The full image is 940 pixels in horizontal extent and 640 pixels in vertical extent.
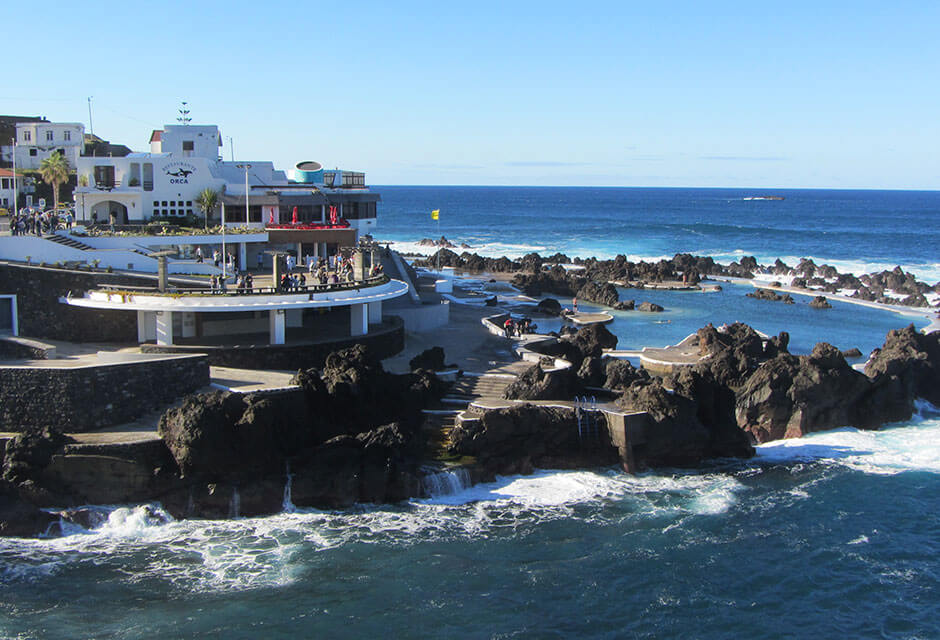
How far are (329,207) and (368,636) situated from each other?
3214cm

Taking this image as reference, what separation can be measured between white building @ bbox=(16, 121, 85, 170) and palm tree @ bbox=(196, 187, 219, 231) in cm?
1904

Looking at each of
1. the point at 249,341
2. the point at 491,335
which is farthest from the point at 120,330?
the point at 491,335

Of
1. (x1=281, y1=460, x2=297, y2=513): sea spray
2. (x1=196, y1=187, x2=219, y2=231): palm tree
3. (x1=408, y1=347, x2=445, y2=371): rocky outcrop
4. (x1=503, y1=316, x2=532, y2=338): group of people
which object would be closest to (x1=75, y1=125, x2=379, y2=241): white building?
(x1=196, y1=187, x2=219, y2=231): palm tree

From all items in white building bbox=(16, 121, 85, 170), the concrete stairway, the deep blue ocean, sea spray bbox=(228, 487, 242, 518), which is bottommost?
the deep blue ocean

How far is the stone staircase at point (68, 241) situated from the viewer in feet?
121

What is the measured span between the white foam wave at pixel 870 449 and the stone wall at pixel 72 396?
21.5 metres

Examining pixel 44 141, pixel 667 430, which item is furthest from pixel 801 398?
pixel 44 141

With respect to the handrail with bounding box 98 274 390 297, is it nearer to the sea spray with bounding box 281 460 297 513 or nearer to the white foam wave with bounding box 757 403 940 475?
the sea spray with bounding box 281 460 297 513

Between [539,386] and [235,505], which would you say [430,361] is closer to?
[539,386]

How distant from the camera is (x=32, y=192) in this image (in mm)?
57219

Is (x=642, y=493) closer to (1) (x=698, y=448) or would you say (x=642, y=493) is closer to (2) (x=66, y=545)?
(1) (x=698, y=448)

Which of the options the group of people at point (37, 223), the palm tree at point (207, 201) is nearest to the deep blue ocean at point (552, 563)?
the group of people at point (37, 223)

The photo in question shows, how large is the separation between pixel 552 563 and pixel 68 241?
24767 millimetres

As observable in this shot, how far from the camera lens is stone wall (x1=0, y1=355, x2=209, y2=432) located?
1086 inches
